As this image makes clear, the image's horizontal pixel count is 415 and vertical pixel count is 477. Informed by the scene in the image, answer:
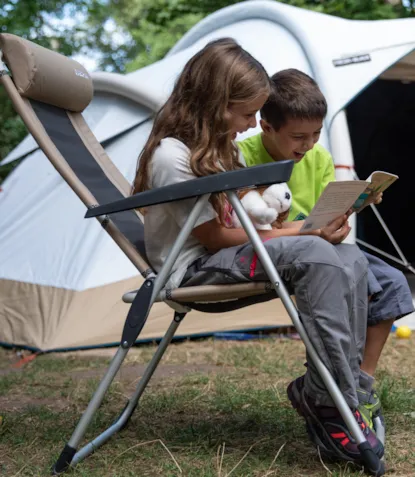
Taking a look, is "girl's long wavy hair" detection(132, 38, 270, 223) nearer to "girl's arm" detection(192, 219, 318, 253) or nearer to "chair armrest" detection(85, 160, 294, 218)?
"girl's arm" detection(192, 219, 318, 253)

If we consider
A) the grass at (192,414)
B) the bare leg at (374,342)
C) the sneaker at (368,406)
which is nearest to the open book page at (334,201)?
the bare leg at (374,342)

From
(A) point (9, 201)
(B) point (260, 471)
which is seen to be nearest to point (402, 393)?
(B) point (260, 471)

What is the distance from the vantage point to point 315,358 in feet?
6.33

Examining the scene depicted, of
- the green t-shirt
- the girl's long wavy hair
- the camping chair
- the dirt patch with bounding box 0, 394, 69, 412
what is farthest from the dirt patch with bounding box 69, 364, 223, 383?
the girl's long wavy hair

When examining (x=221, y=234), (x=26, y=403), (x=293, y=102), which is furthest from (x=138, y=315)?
(x=26, y=403)

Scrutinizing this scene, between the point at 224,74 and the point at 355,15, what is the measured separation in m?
7.17

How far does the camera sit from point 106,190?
2428 mm

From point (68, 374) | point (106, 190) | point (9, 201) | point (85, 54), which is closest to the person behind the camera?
point (106, 190)

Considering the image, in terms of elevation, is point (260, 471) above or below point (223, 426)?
above

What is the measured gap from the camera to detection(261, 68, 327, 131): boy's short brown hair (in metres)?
2.33

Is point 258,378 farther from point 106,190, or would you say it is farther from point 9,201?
point 9,201

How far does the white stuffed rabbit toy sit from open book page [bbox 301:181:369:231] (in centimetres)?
13

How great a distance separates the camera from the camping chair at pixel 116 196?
6.35 ft

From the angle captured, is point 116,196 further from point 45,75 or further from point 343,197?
point 343,197
